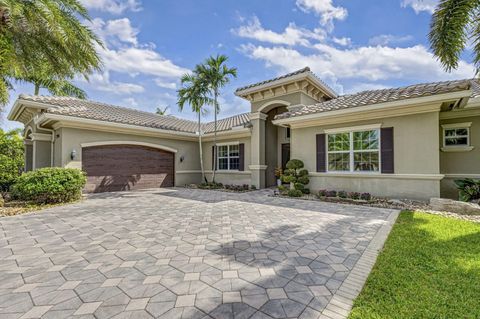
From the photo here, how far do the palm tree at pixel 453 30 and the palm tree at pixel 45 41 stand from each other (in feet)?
43.9

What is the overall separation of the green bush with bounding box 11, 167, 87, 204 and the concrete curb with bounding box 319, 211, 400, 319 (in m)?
10.4

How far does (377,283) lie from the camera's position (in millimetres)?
3041

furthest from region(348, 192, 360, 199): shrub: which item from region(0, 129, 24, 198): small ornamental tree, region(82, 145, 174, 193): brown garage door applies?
region(0, 129, 24, 198): small ornamental tree

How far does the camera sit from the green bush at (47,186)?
8.52 metres

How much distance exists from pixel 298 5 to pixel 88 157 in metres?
12.8

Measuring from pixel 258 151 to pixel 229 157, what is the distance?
2.78 m

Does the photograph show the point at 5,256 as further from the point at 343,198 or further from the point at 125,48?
the point at 125,48

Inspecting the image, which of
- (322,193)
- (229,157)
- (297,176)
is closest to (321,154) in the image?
(297,176)

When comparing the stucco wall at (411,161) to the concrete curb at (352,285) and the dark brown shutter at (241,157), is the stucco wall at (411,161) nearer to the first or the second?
the concrete curb at (352,285)

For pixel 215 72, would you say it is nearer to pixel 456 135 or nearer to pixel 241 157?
pixel 241 157

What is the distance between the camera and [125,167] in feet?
42.8

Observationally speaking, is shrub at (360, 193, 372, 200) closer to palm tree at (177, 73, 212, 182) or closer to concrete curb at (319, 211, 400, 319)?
concrete curb at (319, 211, 400, 319)

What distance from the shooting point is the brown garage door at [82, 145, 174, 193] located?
466 inches

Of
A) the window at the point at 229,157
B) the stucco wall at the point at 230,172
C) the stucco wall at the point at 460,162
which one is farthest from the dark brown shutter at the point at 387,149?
the window at the point at 229,157
